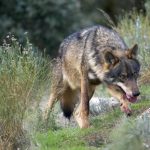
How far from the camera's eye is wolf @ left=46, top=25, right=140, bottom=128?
10062 millimetres

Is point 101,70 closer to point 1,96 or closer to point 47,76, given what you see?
point 47,76

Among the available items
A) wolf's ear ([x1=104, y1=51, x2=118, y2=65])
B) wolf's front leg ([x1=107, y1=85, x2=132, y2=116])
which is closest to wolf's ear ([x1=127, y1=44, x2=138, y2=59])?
wolf's ear ([x1=104, y1=51, x2=118, y2=65])

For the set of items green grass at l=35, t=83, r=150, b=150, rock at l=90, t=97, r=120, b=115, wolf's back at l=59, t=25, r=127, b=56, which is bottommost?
rock at l=90, t=97, r=120, b=115

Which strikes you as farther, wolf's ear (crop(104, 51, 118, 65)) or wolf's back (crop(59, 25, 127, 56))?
wolf's back (crop(59, 25, 127, 56))

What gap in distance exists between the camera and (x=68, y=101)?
11484mm

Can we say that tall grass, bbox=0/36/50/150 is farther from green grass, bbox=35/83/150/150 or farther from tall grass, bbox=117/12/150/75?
tall grass, bbox=117/12/150/75

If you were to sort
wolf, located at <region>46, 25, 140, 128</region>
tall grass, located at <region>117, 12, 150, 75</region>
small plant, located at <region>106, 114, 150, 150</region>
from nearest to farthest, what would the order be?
small plant, located at <region>106, 114, 150, 150</region>
wolf, located at <region>46, 25, 140, 128</region>
tall grass, located at <region>117, 12, 150, 75</region>

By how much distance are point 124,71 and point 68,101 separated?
173 cm

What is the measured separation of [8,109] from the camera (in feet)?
28.6

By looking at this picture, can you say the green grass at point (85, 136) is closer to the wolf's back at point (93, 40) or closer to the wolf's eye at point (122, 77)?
the wolf's eye at point (122, 77)

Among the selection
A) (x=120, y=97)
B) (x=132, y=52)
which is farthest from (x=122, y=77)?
(x=132, y=52)

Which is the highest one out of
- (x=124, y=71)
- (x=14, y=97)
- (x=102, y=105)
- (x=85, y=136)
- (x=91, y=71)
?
(x=14, y=97)

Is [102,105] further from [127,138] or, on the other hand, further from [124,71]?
[127,138]

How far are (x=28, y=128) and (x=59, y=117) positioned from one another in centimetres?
330
